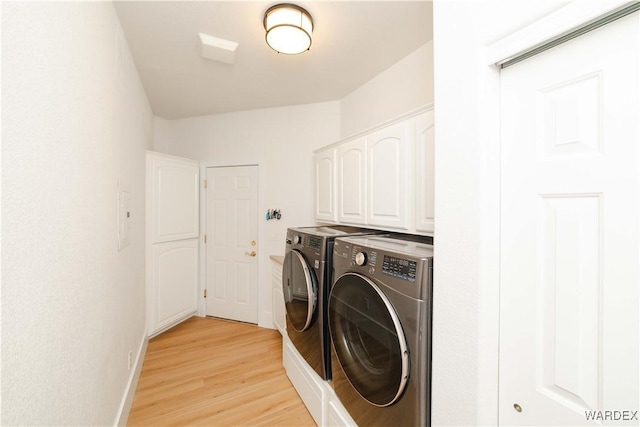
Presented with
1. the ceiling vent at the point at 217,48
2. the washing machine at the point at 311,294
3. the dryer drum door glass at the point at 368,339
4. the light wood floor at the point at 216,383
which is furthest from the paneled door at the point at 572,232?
the ceiling vent at the point at 217,48

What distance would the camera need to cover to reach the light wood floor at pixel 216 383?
186 centimetres

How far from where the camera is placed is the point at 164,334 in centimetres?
308

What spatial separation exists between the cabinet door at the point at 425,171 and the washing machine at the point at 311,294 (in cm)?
50

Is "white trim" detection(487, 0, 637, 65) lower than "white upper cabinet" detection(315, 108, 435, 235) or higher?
higher

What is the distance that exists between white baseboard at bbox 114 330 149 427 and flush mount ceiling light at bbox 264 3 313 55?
244 cm

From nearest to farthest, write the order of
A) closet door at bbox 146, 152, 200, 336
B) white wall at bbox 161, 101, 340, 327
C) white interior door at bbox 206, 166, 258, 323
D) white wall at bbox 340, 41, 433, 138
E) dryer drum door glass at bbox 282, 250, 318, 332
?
dryer drum door glass at bbox 282, 250, 318, 332 → white wall at bbox 340, 41, 433, 138 → closet door at bbox 146, 152, 200, 336 → white wall at bbox 161, 101, 340, 327 → white interior door at bbox 206, 166, 258, 323

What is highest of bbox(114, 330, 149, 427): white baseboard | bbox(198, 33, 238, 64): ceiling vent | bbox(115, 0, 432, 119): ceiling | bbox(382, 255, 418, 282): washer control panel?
bbox(115, 0, 432, 119): ceiling

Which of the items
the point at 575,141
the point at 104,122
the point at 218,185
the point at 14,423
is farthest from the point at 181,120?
the point at 575,141

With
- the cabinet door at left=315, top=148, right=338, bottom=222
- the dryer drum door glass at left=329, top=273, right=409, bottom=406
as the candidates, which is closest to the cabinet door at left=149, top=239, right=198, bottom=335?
the cabinet door at left=315, top=148, right=338, bottom=222

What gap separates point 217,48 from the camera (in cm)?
197

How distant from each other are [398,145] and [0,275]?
170cm

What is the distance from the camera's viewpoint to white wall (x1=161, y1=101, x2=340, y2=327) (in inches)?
124

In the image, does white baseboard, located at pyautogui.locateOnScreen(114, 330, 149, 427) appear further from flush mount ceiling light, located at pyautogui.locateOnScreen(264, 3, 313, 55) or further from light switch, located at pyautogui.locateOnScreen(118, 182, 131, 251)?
flush mount ceiling light, located at pyautogui.locateOnScreen(264, 3, 313, 55)

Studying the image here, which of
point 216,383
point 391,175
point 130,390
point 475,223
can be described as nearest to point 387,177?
point 391,175
